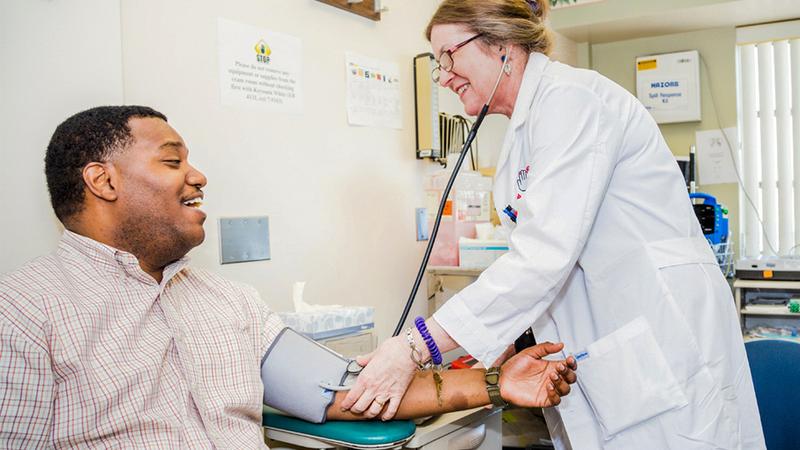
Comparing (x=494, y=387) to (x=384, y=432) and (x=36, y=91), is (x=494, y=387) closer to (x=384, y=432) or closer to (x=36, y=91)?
(x=384, y=432)

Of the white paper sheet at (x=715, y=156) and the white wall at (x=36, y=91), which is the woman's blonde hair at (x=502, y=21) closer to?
the white wall at (x=36, y=91)

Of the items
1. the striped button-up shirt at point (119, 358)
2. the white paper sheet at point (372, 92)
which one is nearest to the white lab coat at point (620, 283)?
the striped button-up shirt at point (119, 358)

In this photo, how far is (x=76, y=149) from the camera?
1.13 meters

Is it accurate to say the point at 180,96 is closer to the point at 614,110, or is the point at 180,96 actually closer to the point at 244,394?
the point at 244,394

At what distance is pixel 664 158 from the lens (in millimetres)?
1148

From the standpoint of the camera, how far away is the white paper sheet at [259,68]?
5.26 feet

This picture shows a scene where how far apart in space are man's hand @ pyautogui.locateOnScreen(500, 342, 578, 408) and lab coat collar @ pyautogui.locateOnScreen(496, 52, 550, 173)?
1.33 ft

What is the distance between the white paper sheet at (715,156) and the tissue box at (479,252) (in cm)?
152

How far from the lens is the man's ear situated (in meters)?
1.12

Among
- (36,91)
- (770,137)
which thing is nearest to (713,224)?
(770,137)

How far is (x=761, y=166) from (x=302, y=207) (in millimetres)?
2414

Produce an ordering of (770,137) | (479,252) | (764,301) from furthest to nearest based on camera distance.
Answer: (770,137)
(764,301)
(479,252)

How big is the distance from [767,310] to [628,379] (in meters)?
1.73

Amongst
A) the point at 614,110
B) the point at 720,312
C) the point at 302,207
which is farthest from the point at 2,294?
the point at 720,312
